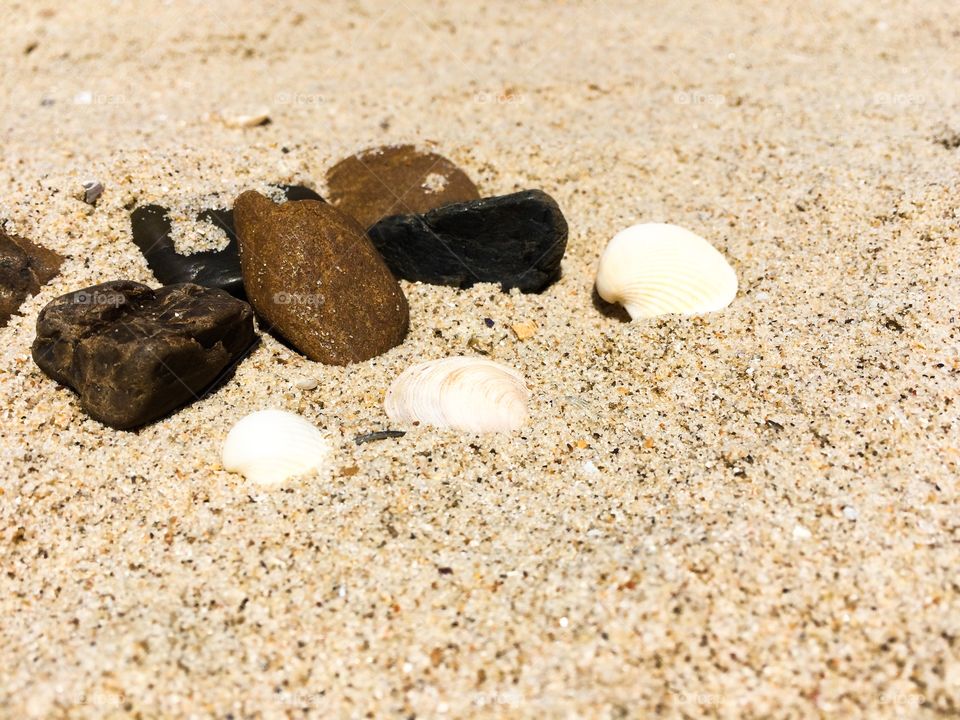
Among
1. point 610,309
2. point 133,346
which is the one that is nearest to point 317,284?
point 133,346

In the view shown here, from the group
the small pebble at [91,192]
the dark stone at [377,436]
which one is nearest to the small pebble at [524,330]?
the dark stone at [377,436]

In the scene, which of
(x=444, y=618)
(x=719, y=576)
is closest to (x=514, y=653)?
(x=444, y=618)

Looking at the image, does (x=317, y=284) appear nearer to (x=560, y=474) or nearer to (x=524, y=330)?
(x=524, y=330)

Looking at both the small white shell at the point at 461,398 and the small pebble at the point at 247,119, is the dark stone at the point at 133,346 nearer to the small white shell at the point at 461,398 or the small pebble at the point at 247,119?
the small white shell at the point at 461,398

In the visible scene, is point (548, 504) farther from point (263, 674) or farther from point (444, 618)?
point (263, 674)

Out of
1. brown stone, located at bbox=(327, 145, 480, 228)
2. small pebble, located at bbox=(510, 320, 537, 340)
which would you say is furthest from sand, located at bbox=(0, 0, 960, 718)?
brown stone, located at bbox=(327, 145, 480, 228)

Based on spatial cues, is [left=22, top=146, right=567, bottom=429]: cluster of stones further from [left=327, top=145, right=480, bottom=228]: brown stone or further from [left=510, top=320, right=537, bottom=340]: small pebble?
[left=510, top=320, right=537, bottom=340]: small pebble
